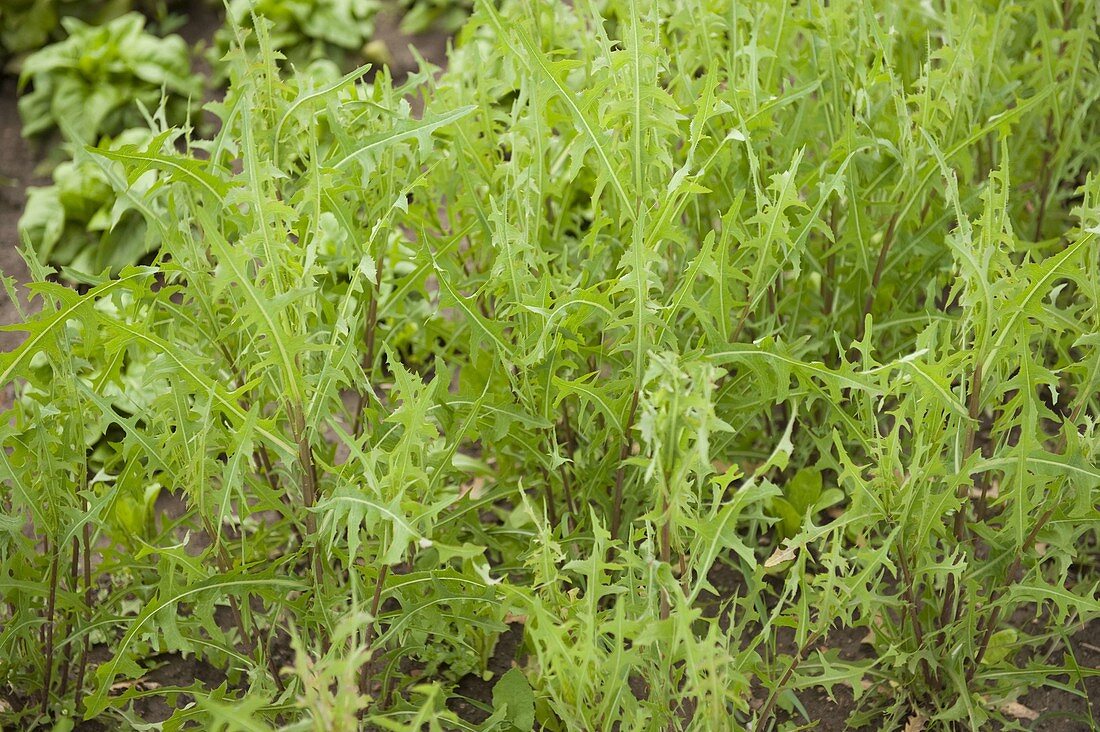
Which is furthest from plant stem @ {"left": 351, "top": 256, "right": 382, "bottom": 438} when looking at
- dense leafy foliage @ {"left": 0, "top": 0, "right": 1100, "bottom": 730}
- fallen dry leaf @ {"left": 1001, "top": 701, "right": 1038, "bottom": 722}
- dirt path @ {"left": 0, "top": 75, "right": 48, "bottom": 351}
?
dirt path @ {"left": 0, "top": 75, "right": 48, "bottom": 351}

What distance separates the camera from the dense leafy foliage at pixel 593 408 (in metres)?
1.57

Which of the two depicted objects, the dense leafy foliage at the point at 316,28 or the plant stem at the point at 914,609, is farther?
the dense leafy foliage at the point at 316,28

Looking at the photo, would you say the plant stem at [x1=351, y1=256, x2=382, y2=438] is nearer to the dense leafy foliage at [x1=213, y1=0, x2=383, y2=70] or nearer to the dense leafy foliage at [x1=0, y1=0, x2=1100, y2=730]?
the dense leafy foliage at [x1=0, y1=0, x2=1100, y2=730]

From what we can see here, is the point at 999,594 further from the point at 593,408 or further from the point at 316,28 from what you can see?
the point at 316,28

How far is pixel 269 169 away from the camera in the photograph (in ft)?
5.55

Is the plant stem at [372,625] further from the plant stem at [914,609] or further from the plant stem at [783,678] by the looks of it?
the plant stem at [914,609]

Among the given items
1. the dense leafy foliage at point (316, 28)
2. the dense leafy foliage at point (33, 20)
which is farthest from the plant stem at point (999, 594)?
the dense leafy foliage at point (33, 20)

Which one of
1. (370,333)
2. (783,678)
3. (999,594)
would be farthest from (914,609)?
(370,333)

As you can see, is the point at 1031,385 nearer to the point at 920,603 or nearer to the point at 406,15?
the point at 920,603

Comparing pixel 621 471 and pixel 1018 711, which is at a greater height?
pixel 621 471

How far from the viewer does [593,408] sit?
6.52ft

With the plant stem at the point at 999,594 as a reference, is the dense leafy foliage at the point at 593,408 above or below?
above

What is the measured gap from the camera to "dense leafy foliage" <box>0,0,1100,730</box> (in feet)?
5.14

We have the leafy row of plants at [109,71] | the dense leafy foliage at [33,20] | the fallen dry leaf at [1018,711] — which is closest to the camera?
the fallen dry leaf at [1018,711]
